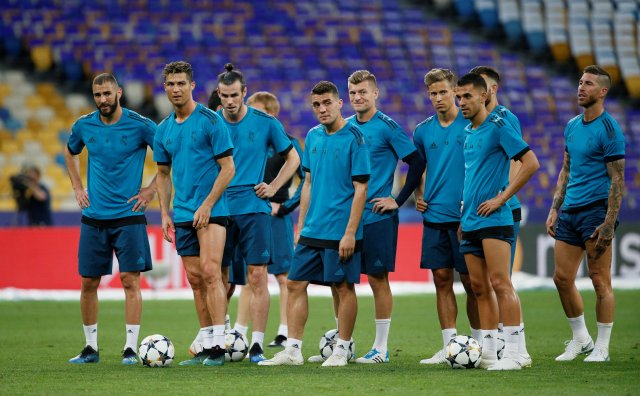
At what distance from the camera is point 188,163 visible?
957 centimetres

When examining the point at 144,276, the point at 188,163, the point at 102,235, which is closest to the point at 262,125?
the point at 188,163

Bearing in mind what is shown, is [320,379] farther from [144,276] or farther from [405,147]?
[144,276]

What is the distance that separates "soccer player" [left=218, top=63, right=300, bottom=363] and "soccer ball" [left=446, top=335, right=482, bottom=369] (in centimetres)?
190

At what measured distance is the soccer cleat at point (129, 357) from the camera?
9.66 meters

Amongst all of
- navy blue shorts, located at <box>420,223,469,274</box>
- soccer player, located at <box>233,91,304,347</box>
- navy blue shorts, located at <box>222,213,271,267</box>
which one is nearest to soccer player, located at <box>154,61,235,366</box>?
navy blue shorts, located at <box>222,213,271,267</box>

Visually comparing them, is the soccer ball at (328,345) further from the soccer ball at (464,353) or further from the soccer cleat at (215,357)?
the soccer ball at (464,353)

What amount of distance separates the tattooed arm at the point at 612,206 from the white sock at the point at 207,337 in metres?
3.53

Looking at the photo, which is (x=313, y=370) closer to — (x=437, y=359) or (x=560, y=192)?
(x=437, y=359)

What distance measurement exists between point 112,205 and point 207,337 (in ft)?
4.93

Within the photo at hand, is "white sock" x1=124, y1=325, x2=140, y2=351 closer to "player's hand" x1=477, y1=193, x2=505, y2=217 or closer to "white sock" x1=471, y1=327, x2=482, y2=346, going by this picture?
"white sock" x1=471, y1=327, x2=482, y2=346

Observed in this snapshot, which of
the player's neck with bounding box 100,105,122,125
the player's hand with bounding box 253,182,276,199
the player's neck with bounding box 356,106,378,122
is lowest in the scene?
the player's hand with bounding box 253,182,276,199

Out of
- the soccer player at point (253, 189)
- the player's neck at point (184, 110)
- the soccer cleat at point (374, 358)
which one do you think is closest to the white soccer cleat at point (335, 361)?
the soccer cleat at point (374, 358)

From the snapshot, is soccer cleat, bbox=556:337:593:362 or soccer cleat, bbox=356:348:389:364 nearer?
soccer cleat, bbox=356:348:389:364

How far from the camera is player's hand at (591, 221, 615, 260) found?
9.65m
